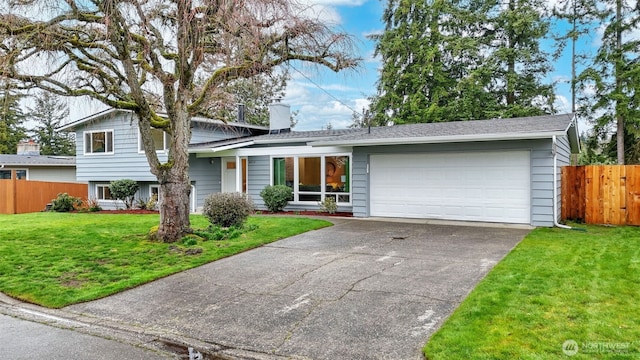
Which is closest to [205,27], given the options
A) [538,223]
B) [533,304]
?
[533,304]

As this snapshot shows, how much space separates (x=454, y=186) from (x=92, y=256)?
28.8 ft

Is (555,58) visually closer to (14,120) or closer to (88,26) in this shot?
(88,26)

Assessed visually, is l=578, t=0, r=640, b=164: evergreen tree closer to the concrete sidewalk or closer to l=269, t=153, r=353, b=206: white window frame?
l=269, t=153, r=353, b=206: white window frame

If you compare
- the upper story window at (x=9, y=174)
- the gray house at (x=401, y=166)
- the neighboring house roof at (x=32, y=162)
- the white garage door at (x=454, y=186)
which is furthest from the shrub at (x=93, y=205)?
the white garage door at (x=454, y=186)

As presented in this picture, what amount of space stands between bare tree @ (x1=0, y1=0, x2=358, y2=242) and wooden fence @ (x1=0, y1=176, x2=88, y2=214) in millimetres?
11509

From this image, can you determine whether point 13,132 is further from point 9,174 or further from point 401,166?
point 401,166

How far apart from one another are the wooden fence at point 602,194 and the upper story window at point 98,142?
17.0m

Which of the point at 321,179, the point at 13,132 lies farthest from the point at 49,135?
the point at 321,179

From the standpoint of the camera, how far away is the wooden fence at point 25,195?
1734cm

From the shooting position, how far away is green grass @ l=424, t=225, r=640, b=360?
335 centimetres

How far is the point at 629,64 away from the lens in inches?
738

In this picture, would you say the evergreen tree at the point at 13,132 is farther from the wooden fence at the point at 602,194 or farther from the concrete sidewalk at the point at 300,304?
the wooden fence at the point at 602,194

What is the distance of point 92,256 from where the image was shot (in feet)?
24.3

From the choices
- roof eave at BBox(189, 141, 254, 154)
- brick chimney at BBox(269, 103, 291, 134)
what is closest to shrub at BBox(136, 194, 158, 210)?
roof eave at BBox(189, 141, 254, 154)
